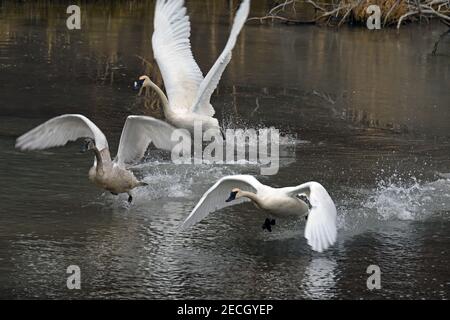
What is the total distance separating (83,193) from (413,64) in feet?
37.0

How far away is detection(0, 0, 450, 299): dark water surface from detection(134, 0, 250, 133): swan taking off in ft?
1.92

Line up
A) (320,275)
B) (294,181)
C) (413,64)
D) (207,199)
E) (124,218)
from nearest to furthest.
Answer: (320,275) → (207,199) → (124,218) → (294,181) → (413,64)

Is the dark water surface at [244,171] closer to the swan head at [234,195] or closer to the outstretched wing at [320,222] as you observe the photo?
the outstretched wing at [320,222]

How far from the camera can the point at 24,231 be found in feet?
29.2

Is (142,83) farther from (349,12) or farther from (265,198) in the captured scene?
(349,12)

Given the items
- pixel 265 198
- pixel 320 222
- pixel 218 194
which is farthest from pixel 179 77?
pixel 320 222

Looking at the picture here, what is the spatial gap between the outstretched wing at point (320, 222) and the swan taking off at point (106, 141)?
7.36 feet

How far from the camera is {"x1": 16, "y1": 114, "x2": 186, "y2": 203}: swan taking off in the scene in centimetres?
983

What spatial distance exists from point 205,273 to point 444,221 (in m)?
2.77

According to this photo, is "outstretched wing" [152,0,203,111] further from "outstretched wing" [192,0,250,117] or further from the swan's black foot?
the swan's black foot
